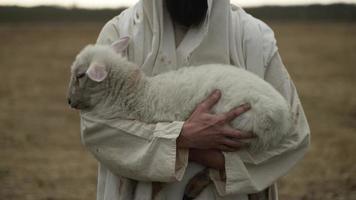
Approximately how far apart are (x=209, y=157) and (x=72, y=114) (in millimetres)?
9935

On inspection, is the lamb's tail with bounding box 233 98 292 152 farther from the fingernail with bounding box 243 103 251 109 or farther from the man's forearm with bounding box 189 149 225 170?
the man's forearm with bounding box 189 149 225 170

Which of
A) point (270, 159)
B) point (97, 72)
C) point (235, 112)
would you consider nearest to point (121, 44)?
point (97, 72)

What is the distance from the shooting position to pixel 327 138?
1002 cm

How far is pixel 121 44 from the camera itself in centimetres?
272

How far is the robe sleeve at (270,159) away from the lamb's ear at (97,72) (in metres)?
0.52

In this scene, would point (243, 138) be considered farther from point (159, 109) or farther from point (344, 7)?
point (344, 7)

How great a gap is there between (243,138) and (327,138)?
771 centimetres

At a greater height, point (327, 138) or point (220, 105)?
point (220, 105)

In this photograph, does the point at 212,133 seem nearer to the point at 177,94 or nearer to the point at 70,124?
the point at 177,94

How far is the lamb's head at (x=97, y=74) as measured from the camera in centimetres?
271

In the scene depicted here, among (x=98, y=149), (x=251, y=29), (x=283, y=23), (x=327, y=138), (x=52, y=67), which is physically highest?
(x=251, y=29)

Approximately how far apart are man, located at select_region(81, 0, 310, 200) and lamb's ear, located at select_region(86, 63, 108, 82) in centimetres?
14

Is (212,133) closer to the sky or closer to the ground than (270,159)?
closer to the sky

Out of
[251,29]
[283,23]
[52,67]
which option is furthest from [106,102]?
[283,23]
